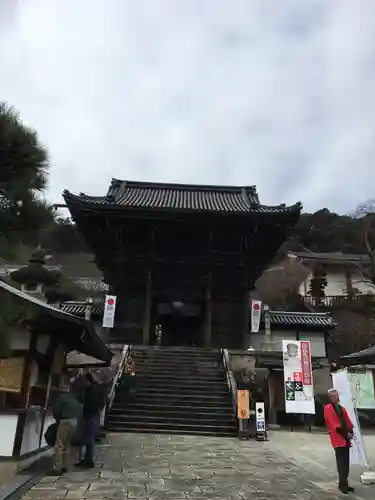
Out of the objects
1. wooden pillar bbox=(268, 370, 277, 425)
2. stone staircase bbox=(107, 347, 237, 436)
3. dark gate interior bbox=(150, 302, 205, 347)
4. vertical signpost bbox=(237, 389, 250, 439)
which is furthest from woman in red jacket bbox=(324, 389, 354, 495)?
dark gate interior bbox=(150, 302, 205, 347)

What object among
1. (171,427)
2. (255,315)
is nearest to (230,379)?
(171,427)

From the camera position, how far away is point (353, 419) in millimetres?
8453

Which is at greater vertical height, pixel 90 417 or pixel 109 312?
pixel 109 312

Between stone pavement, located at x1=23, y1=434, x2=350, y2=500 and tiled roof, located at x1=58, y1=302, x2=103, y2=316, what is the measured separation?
14785mm

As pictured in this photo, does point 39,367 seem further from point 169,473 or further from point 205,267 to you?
point 205,267

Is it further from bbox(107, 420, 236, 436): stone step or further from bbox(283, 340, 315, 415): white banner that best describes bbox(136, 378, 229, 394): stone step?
bbox(283, 340, 315, 415): white banner

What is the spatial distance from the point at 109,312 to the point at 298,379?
9.88 m

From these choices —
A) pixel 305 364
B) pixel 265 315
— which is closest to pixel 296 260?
pixel 265 315

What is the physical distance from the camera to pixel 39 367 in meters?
9.85

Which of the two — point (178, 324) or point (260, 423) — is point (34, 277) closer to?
point (260, 423)

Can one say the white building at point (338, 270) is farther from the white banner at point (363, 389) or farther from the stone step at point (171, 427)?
the stone step at point (171, 427)

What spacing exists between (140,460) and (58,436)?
2499mm

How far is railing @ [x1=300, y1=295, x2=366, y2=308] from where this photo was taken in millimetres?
42088

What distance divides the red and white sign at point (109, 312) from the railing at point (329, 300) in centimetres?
2361
